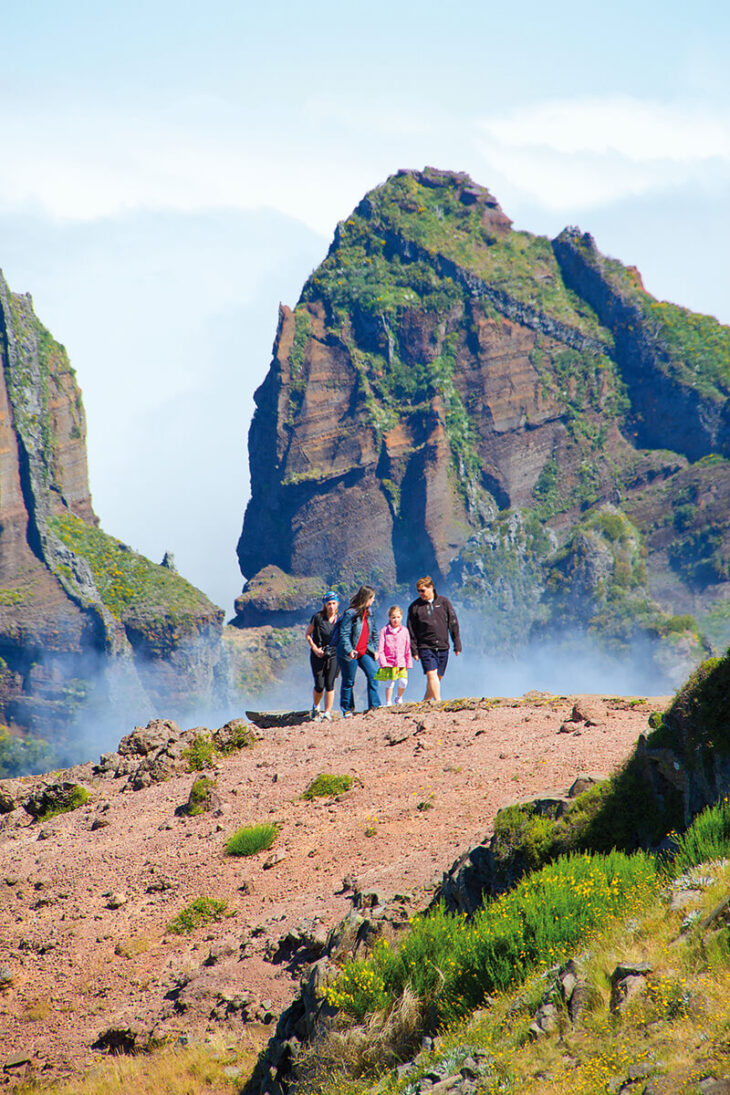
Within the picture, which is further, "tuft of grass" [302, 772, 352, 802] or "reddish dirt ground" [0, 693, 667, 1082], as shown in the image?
"tuft of grass" [302, 772, 352, 802]

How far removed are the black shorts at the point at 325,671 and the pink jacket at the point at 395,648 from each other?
2.75 feet

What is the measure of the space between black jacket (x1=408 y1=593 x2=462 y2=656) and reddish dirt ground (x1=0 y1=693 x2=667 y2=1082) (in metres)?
1.19

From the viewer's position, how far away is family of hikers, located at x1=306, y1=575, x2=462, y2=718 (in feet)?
61.0

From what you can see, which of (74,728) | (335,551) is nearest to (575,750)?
(74,728)

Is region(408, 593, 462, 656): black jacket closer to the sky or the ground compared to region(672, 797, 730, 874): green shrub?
closer to the sky

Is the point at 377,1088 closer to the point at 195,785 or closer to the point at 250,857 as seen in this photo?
the point at 250,857

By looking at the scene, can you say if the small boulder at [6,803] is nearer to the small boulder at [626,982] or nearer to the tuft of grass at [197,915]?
the tuft of grass at [197,915]

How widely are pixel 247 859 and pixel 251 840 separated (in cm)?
24

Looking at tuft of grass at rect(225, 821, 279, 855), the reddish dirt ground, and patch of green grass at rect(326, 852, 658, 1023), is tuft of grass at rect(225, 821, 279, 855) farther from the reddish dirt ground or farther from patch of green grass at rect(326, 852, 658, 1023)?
patch of green grass at rect(326, 852, 658, 1023)

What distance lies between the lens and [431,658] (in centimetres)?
1855

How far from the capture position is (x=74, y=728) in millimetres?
157250

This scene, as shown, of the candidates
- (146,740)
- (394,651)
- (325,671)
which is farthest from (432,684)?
(146,740)

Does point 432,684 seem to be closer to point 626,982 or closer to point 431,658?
point 431,658

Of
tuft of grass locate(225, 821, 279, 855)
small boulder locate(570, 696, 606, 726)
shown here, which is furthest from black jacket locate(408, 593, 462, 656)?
tuft of grass locate(225, 821, 279, 855)
